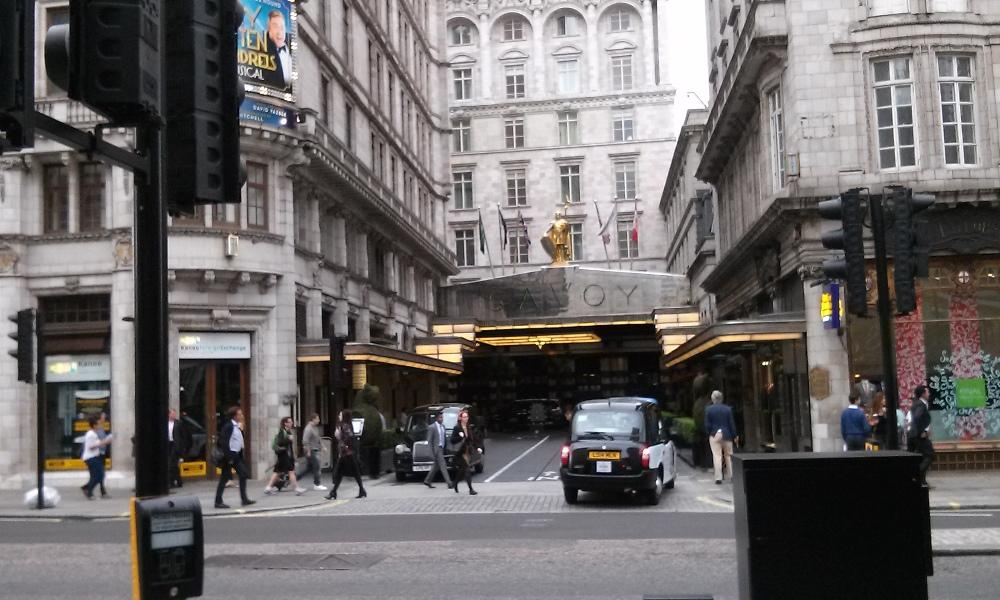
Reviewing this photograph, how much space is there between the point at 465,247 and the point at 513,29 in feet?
58.1

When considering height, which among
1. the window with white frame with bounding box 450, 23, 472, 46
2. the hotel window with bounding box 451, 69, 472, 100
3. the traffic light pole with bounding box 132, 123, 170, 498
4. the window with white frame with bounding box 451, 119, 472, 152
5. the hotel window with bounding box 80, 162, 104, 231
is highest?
the window with white frame with bounding box 450, 23, 472, 46

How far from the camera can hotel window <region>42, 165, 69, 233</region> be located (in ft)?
88.9

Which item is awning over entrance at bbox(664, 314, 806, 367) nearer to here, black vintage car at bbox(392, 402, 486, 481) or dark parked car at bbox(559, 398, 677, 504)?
dark parked car at bbox(559, 398, 677, 504)

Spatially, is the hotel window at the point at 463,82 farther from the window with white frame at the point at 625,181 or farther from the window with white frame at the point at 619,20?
the window with white frame at the point at 625,181

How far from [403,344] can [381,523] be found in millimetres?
29298

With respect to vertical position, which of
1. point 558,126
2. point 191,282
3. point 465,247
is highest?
point 558,126

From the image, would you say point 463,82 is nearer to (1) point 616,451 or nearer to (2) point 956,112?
(2) point 956,112

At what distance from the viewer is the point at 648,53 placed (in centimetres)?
7781

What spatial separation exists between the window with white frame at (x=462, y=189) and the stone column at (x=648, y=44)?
14.6 meters

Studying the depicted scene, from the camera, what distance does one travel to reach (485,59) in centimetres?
7950

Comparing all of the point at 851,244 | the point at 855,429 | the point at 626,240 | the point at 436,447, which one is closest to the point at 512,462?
the point at 436,447

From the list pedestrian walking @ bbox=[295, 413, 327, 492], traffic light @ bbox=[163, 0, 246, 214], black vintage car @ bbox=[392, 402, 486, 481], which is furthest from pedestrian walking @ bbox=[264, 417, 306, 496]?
traffic light @ bbox=[163, 0, 246, 214]

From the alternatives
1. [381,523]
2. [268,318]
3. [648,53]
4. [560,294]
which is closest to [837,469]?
[381,523]

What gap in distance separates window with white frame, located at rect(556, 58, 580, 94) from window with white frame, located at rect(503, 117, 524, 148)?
4.42 meters
